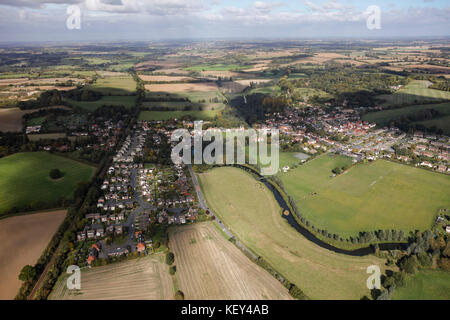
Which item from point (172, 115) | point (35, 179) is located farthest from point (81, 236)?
point (172, 115)

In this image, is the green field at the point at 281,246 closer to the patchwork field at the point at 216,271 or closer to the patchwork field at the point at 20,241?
the patchwork field at the point at 216,271

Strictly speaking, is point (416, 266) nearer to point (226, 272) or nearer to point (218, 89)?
point (226, 272)

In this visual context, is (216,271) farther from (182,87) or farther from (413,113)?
(182,87)

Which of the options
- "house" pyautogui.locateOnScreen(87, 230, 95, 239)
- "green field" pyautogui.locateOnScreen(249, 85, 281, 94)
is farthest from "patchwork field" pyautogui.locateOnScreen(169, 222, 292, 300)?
"green field" pyautogui.locateOnScreen(249, 85, 281, 94)

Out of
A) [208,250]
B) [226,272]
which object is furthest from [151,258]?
[226,272]

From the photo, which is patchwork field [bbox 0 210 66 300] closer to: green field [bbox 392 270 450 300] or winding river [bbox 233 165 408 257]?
winding river [bbox 233 165 408 257]

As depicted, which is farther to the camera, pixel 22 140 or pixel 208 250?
pixel 22 140
